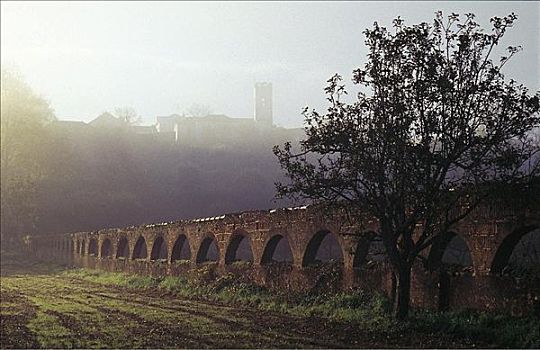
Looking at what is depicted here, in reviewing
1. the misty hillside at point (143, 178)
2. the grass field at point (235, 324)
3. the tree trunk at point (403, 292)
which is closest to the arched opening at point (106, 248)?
the grass field at point (235, 324)

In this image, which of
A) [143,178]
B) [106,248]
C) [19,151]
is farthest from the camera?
[143,178]

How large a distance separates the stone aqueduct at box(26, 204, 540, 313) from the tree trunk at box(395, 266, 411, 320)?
646 millimetres

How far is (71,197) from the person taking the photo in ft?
204

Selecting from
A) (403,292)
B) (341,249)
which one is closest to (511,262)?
(403,292)

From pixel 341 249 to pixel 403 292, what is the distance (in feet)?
15.4

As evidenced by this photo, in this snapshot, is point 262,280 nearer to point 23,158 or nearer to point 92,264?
point 92,264

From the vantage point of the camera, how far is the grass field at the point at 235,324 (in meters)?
11.0

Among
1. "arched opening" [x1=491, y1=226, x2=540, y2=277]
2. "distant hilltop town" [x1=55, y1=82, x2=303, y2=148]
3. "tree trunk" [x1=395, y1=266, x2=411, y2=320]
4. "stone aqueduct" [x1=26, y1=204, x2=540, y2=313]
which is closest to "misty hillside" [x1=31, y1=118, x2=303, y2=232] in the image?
"distant hilltop town" [x1=55, y1=82, x2=303, y2=148]

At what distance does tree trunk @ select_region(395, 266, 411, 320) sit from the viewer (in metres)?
12.6

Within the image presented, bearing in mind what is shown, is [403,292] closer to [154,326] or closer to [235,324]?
[235,324]

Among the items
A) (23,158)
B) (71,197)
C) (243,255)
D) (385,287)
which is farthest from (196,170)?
(385,287)

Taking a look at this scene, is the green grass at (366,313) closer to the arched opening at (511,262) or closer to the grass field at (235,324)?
the grass field at (235,324)

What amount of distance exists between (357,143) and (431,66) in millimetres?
1710

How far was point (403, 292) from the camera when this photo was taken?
12.7 meters
